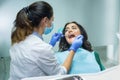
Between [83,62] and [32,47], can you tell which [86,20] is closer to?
[83,62]

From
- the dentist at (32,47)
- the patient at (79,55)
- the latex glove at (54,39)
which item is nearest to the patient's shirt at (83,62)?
the patient at (79,55)

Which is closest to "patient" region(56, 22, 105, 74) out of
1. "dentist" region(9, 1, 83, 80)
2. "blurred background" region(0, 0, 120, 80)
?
"blurred background" region(0, 0, 120, 80)

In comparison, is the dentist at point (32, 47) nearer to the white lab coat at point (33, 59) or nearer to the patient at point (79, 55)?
the white lab coat at point (33, 59)

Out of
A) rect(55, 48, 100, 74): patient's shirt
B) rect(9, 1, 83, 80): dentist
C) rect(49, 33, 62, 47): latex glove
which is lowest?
rect(55, 48, 100, 74): patient's shirt

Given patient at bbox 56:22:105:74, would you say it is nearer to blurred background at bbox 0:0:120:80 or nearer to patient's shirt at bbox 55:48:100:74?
patient's shirt at bbox 55:48:100:74

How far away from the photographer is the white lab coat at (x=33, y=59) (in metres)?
1.33

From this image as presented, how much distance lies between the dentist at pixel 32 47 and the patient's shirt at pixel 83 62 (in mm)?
447

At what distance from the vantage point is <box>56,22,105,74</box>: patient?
1907 millimetres

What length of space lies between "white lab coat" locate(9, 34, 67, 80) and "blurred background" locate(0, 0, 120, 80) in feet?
3.49

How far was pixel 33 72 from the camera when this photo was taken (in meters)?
1.36

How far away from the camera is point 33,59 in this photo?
1.33m

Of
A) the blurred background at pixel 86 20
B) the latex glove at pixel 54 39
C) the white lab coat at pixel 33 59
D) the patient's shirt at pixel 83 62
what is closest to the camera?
the white lab coat at pixel 33 59

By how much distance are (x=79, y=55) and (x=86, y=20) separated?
0.79 m

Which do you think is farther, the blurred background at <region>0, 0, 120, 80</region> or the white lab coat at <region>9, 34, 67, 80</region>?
the blurred background at <region>0, 0, 120, 80</region>
